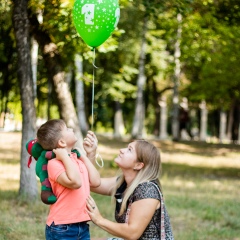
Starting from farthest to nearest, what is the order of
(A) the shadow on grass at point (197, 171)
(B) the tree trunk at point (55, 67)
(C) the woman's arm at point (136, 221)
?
(A) the shadow on grass at point (197, 171) < (B) the tree trunk at point (55, 67) < (C) the woman's arm at point (136, 221)

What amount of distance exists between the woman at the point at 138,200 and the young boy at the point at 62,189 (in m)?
0.11

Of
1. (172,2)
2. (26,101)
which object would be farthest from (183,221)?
(172,2)

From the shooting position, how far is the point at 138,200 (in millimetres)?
3789

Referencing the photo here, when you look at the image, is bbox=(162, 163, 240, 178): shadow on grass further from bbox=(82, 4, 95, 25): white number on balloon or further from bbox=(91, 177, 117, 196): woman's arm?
bbox=(91, 177, 117, 196): woman's arm

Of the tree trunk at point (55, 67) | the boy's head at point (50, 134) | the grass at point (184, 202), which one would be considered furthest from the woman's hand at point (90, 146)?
the tree trunk at point (55, 67)

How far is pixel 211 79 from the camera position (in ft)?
61.3

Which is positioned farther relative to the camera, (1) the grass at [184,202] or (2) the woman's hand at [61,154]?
(1) the grass at [184,202]

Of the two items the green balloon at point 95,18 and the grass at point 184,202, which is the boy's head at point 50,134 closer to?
the green balloon at point 95,18

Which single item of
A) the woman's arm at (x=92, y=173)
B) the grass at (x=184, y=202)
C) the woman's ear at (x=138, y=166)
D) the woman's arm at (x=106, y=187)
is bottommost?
the grass at (x=184, y=202)

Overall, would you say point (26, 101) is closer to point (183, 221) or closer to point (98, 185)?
point (183, 221)

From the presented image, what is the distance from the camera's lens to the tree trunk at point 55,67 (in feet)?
31.7

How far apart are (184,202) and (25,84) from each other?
10.7 feet

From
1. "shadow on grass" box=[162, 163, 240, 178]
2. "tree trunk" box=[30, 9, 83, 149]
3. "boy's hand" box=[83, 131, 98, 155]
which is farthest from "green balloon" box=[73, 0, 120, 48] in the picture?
"shadow on grass" box=[162, 163, 240, 178]

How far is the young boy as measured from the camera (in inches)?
150
